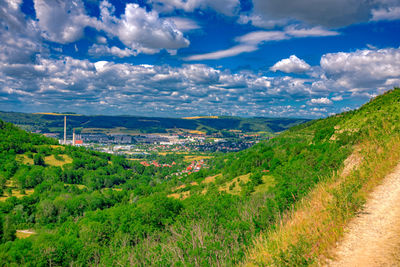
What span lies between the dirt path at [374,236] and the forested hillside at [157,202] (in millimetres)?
1353

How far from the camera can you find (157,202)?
139ft

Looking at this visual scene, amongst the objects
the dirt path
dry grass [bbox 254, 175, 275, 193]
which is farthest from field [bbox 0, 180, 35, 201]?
the dirt path

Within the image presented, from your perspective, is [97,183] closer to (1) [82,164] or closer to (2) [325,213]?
(1) [82,164]

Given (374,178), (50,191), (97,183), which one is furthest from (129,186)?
(374,178)

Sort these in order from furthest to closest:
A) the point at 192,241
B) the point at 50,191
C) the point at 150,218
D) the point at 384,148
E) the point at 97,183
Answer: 1. the point at 97,183
2. the point at 50,191
3. the point at 150,218
4. the point at 192,241
5. the point at 384,148

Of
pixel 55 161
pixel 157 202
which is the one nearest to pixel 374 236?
pixel 157 202

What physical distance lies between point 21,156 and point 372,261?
16404 cm

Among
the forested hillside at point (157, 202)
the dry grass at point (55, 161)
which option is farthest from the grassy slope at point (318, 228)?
the dry grass at point (55, 161)

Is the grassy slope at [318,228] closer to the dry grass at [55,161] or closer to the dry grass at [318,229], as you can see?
the dry grass at [318,229]

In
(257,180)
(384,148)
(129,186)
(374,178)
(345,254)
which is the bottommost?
(129,186)

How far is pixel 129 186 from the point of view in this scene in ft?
413

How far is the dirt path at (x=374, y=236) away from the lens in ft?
18.4

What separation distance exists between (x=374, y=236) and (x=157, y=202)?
130ft

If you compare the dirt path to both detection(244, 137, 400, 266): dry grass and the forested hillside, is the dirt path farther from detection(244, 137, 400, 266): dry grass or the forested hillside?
the forested hillside
